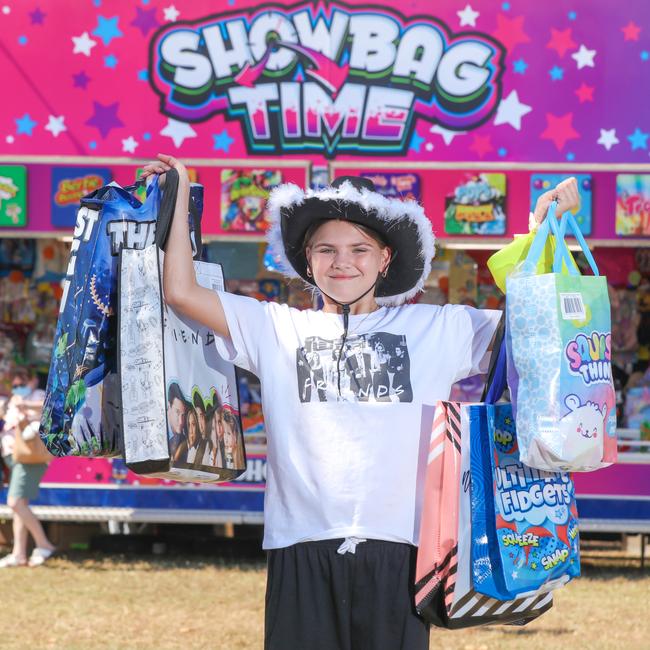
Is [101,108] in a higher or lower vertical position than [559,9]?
lower

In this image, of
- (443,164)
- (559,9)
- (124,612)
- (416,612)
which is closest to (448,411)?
(416,612)

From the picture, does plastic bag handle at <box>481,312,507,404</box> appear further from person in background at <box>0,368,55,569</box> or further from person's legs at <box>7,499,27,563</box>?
person's legs at <box>7,499,27,563</box>

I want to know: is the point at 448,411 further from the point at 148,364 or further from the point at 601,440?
the point at 148,364

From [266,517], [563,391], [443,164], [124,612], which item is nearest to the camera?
[563,391]

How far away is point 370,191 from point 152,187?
613 millimetres

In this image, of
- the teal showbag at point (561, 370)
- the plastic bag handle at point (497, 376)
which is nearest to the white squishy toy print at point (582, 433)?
the teal showbag at point (561, 370)

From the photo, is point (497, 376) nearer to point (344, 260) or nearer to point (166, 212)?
point (344, 260)

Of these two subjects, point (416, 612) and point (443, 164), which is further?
point (443, 164)

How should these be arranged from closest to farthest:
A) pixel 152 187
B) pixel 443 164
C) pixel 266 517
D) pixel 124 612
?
pixel 266 517 < pixel 152 187 < pixel 124 612 < pixel 443 164

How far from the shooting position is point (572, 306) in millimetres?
2748

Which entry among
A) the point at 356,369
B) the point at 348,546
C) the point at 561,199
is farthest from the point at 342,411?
the point at 561,199

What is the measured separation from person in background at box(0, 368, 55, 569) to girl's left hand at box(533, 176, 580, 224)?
5.21 meters

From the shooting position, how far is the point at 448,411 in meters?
2.79

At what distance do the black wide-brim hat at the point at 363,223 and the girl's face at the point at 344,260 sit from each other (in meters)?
0.03
